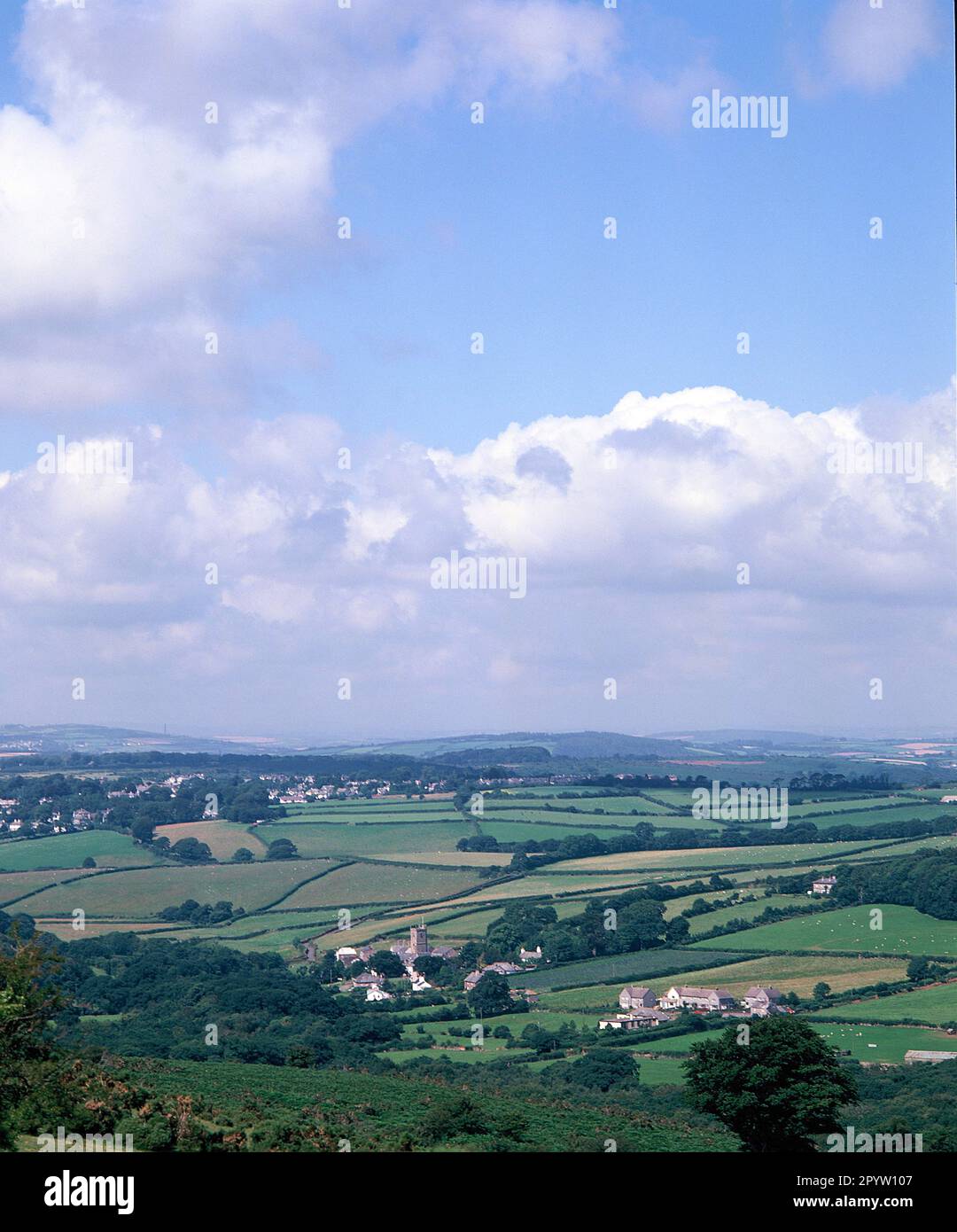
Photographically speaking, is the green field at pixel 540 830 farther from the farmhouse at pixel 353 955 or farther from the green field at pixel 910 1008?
the green field at pixel 910 1008

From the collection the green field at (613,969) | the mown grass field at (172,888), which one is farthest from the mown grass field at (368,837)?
the green field at (613,969)

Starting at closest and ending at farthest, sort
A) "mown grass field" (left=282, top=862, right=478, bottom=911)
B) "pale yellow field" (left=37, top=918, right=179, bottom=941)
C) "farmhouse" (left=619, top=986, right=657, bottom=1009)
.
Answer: "farmhouse" (left=619, top=986, right=657, bottom=1009)
"pale yellow field" (left=37, top=918, right=179, bottom=941)
"mown grass field" (left=282, top=862, right=478, bottom=911)

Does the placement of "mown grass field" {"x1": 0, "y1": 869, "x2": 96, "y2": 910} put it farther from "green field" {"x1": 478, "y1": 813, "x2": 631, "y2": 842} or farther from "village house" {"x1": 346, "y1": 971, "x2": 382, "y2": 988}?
"green field" {"x1": 478, "y1": 813, "x2": 631, "y2": 842}

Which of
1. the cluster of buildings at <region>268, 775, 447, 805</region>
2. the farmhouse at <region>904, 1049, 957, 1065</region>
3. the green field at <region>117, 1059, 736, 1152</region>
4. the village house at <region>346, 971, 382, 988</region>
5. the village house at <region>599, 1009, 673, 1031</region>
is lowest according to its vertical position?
the village house at <region>346, 971, 382, 988</region>

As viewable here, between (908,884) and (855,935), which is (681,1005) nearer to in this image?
(855,935)

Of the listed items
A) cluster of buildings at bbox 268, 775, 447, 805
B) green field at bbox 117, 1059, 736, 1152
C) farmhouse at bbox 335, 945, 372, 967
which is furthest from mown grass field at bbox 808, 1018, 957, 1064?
cluster of buildings at bbox 268, 775, 447, 805
